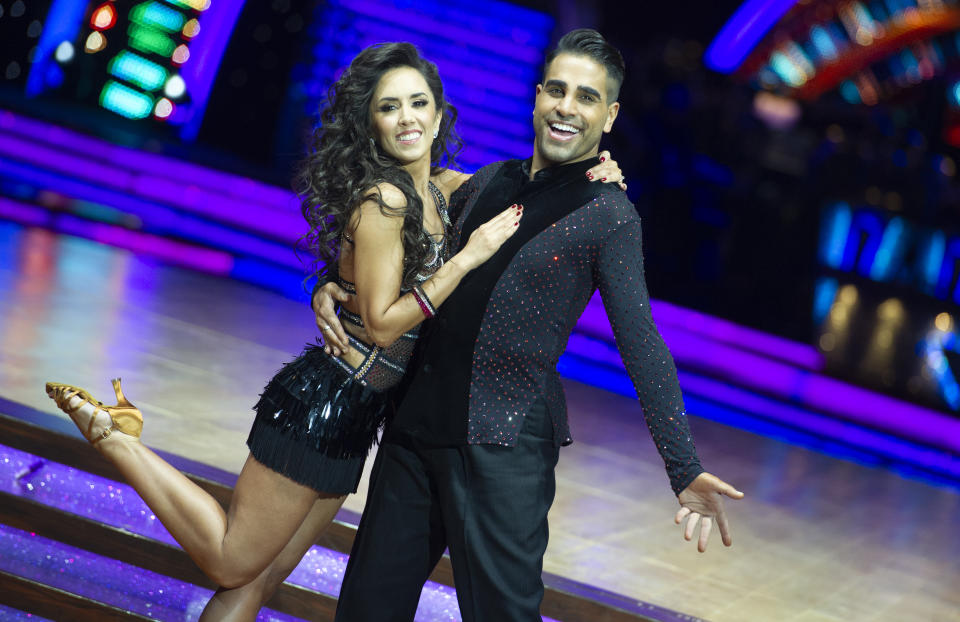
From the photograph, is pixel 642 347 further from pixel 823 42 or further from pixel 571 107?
pixel 823 42

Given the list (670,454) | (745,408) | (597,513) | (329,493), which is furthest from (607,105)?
(745,408)

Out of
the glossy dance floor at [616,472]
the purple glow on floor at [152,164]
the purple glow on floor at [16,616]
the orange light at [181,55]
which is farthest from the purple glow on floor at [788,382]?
the orange light at [181,55]

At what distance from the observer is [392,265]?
6.88 feet

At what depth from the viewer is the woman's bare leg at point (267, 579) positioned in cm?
235

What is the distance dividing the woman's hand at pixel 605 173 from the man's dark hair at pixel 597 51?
0.40ft

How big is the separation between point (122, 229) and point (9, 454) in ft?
17.1

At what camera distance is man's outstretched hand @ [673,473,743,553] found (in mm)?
1913

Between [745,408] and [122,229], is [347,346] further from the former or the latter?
[122,229]

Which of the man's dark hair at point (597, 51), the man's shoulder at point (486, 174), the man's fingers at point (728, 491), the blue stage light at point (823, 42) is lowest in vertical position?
the man's fingers at point (728, 491)

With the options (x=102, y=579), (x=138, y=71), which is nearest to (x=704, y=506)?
(x=102, y=579)

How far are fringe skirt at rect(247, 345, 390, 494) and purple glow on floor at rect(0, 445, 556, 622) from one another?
82 centimetres

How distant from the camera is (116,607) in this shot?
2.81 metres

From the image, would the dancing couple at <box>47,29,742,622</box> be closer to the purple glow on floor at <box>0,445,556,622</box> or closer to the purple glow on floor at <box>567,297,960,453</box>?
the purple glow on floor at <box>0,445,556,622</box>

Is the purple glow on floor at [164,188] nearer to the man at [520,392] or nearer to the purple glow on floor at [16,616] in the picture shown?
the purple glow on floor at [16,616]
